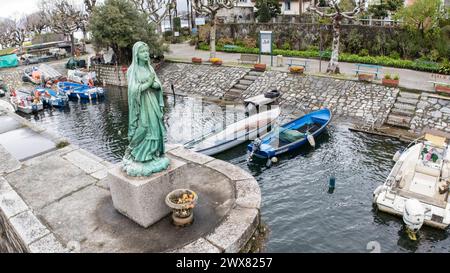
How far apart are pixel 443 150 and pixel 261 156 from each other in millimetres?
9047

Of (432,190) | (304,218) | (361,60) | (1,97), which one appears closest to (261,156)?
(304,218)

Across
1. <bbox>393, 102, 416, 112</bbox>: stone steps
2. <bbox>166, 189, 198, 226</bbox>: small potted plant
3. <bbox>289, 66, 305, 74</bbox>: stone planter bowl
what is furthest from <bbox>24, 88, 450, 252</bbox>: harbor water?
<bbox>289, 66, 305, 74</bbox>: stone planter bowl

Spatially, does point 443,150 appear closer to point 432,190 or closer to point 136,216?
point 432,190

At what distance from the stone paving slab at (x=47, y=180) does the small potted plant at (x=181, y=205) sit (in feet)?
14.2

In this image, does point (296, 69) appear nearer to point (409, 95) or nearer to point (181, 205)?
point (409, 95)

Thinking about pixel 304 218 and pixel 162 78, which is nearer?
pixel 304 218

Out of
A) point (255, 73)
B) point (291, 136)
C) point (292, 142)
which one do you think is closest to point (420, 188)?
point (292, 142)

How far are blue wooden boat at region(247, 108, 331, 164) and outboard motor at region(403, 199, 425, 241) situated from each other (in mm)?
7646

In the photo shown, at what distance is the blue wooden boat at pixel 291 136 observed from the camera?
19.0m

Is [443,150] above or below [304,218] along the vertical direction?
above
